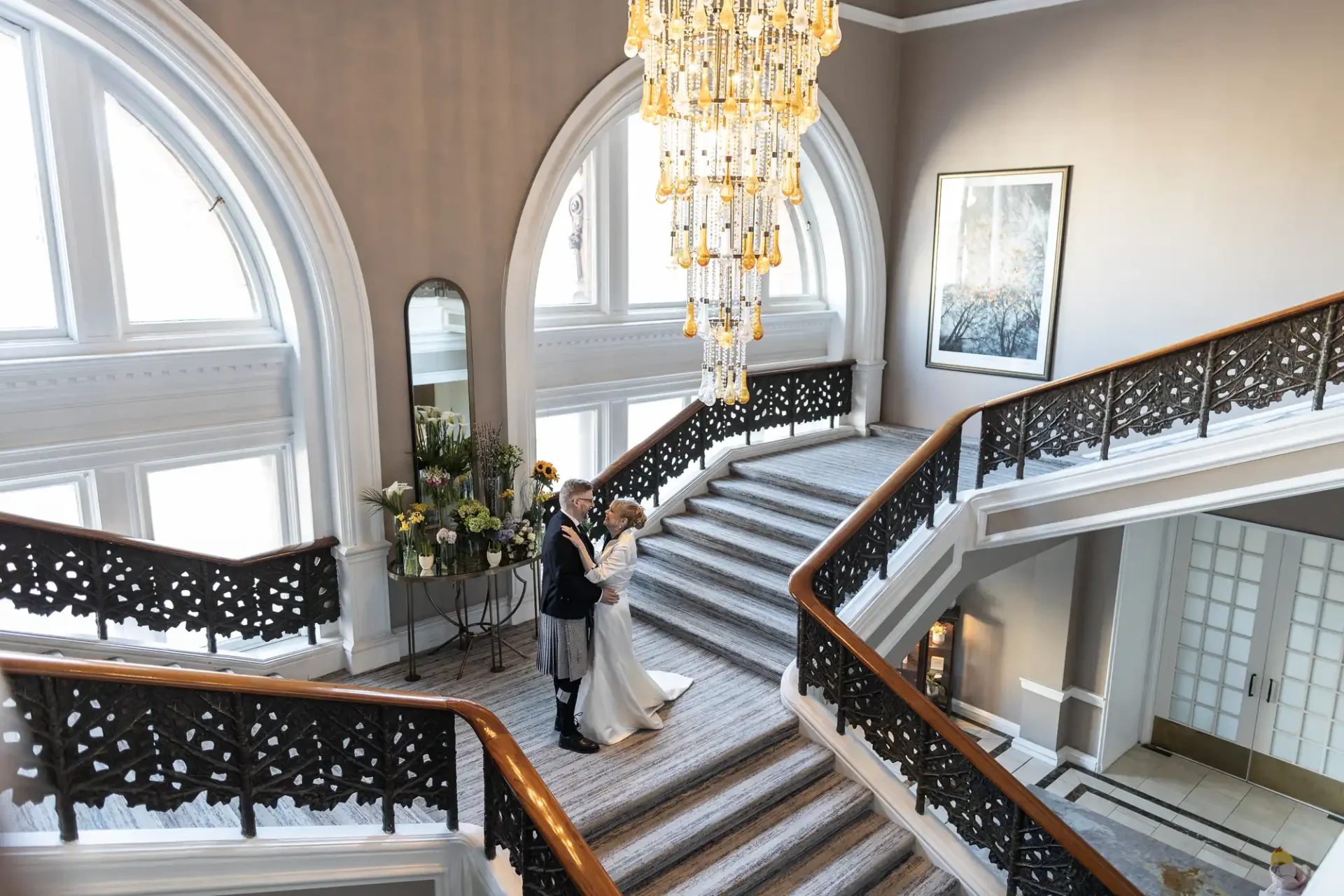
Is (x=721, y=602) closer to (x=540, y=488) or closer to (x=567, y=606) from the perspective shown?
(x=540, y=488)

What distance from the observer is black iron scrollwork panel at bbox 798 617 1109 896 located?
5.14 metres

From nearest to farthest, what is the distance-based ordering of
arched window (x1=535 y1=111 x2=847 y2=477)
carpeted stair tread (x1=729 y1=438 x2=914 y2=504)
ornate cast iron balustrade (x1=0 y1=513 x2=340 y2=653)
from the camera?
ornate cast iron balustrade (x1=0 y1=513 x2=340 y2=653)
arched window (x1=535 y1=111 x2=847 y2=477)
carpeted stair tread (x1=729 y1=438 x2=914 y2=504)

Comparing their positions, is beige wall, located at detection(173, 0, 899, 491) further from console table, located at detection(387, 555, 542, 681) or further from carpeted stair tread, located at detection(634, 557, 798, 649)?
carpeted stair tread, located at detection(634, 557, 798, 649)

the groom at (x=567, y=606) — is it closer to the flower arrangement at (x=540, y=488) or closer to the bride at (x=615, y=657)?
the bride at (x=615, y=657)

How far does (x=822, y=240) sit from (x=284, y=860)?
8.68 metres

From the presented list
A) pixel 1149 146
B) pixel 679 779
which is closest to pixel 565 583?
pixel 679 779

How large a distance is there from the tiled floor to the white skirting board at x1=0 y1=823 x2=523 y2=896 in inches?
308

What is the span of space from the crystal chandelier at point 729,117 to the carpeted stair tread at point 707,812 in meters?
2.85

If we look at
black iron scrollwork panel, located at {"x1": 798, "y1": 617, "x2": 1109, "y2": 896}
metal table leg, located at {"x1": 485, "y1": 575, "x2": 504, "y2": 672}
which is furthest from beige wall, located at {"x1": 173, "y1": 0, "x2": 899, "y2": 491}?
black iron scrollwork panel, located at {"x1": 798, "y1": 617, "x2": 1109, "y2": 896}

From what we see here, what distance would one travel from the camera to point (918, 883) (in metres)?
5.62

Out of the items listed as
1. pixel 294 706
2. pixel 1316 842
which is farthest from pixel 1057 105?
pixel 294 706

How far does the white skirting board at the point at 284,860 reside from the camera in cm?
391

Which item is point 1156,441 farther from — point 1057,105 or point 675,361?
point 675,361

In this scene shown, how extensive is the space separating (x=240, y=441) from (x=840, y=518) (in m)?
5.02
